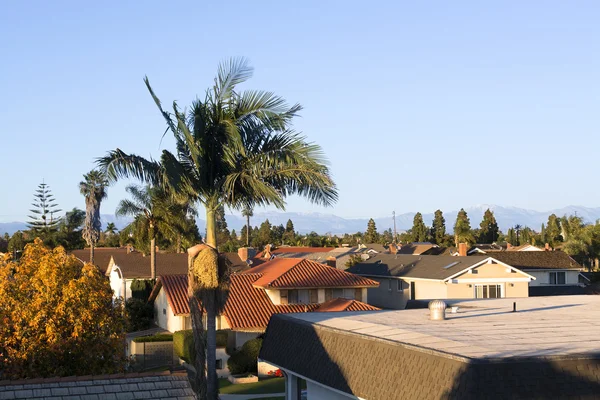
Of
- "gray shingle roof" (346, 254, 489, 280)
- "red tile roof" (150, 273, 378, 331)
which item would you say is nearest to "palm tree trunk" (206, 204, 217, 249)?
"red tile roof" (150, 273, 378, 331)

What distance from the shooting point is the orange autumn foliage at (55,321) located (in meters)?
23.4

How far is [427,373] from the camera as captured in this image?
13.5 metres

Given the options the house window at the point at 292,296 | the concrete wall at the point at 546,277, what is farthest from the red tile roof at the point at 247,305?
the concrete wall at the point at 546,277

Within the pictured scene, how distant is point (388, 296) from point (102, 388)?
47968mm

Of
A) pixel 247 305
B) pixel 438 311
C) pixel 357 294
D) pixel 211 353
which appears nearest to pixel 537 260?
pixel 357 294

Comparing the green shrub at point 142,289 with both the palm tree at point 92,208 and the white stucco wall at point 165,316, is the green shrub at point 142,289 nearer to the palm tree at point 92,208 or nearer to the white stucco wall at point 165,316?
the white stucco wall at point 165,316

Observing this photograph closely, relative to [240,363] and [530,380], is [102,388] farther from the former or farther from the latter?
[240,363]

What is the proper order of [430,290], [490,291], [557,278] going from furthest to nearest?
[557,278] < [430,290] < [490,291]

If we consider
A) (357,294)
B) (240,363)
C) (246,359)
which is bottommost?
(240,363)

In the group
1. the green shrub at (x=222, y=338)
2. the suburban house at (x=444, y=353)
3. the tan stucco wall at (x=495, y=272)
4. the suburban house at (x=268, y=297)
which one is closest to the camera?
the suburban house at (x=444, y=353)

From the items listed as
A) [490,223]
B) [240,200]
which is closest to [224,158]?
[240,200]

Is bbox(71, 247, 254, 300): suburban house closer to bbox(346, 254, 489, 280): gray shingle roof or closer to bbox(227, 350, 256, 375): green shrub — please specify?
bbox(346, 254, 489, 280): gray shingle roof

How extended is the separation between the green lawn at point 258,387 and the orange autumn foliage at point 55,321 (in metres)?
9.08

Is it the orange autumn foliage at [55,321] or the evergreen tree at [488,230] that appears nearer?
the orange autumn foliage at [55,321]
